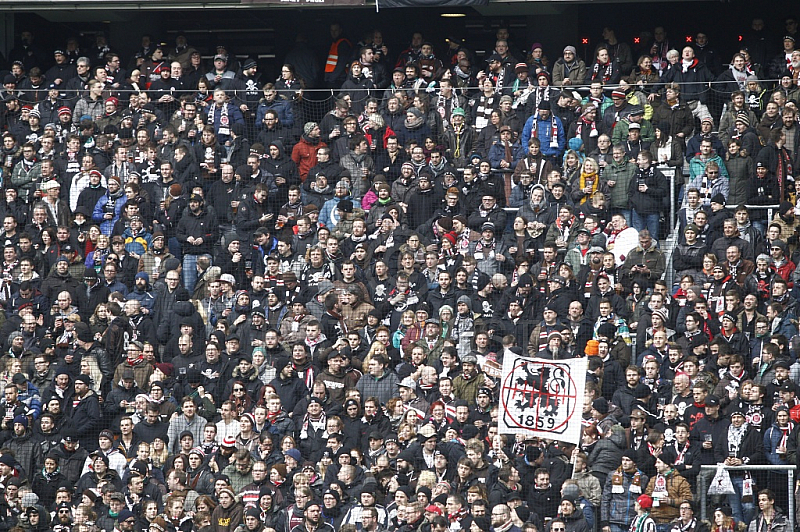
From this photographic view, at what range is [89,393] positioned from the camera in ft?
53.6

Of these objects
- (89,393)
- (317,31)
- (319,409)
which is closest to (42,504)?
(89,393)

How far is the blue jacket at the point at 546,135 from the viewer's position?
1855 cm

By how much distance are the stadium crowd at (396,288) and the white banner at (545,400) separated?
152 millimetres

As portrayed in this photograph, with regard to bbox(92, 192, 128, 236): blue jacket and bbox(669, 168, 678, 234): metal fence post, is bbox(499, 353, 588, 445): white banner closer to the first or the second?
bbox(669, 168, 678, 234): metal fence post

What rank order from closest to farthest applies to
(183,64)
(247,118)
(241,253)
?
(241,253) → (247,118) → (183,64)

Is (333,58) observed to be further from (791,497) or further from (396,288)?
(791,497)

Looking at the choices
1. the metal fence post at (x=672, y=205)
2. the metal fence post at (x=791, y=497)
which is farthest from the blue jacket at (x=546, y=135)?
the metal fence post at (x=791, y=497)

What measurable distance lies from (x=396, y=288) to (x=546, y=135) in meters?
3.04

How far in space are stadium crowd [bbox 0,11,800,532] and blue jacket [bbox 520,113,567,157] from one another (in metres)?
0.05

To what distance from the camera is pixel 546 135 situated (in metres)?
18.6

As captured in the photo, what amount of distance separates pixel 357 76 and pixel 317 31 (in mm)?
2484

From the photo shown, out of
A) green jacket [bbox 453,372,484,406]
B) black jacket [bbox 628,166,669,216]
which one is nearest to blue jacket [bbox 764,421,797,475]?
green jacket [bbox 453,372,484,406]

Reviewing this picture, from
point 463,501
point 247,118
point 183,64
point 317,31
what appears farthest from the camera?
point 317,31

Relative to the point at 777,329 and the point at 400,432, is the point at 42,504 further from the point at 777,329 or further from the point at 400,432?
the point at 777,329
